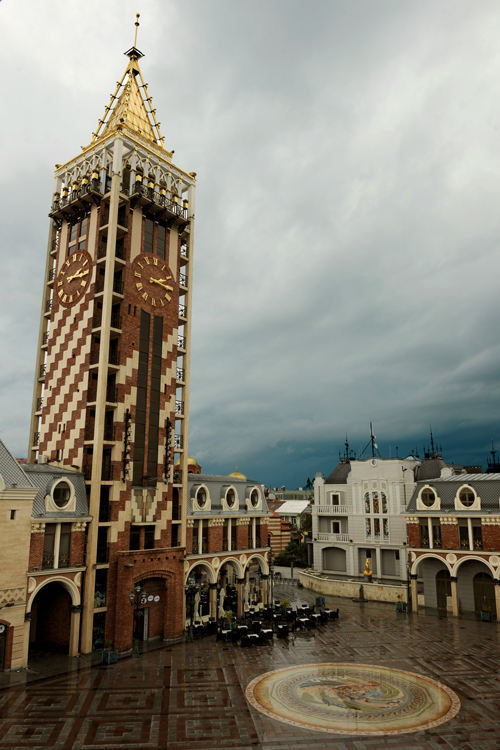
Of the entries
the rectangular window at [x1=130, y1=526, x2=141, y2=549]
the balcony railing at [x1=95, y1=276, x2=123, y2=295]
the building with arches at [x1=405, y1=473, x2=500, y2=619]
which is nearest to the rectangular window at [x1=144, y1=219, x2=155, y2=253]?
the balcony railing at [x1=95, y1=276, x2=123, y2=295]

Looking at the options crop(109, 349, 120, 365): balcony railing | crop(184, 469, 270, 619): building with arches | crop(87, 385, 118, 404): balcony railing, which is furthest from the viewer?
crop(184, 469, 270, 619): building with arches

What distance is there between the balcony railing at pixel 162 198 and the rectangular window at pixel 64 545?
2500 cm

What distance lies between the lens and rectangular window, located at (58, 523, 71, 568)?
32906 mm

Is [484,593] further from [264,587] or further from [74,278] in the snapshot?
[74,278]

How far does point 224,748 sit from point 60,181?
43051 millimetres

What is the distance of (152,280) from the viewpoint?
41.2 meters

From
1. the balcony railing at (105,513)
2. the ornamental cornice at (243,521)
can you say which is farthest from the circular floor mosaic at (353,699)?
the ornamental cornice at (243,521)

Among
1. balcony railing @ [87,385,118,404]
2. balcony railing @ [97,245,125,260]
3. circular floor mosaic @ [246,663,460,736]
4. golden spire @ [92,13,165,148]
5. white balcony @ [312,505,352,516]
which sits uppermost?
golden spire @ [92,13,165,148]

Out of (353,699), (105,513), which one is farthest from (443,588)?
(105,513)

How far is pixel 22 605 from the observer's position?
98.3 feet

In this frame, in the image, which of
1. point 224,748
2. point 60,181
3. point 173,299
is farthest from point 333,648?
point 60,181

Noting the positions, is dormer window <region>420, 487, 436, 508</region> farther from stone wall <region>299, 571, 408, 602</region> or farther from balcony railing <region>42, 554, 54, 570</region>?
balcony railing <region>42, 554, 54, 570</region>

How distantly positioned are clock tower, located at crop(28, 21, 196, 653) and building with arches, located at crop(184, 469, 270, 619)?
2458mm

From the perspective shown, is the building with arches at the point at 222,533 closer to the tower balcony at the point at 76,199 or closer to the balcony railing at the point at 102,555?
the balcony railing at the point at 102,555
